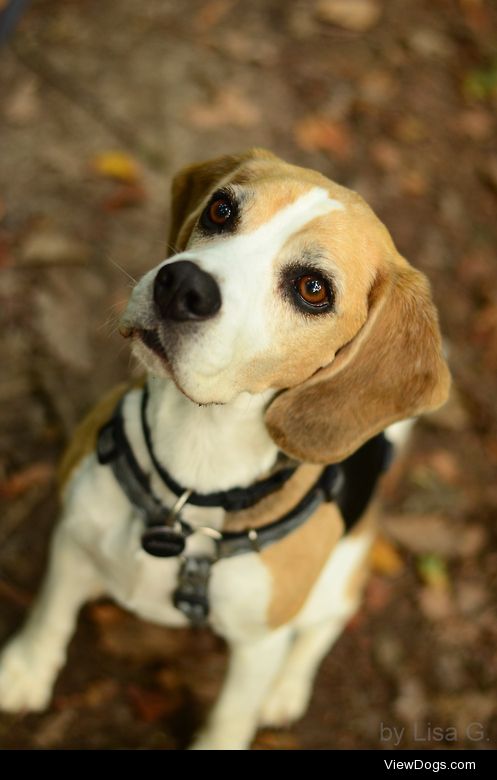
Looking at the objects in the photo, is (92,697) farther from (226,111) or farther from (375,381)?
(226,111)

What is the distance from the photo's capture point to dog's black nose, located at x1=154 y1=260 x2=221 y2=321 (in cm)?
209

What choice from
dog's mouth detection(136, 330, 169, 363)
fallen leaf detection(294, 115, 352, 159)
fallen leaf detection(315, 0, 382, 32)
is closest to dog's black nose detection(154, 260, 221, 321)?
dog's mouth detection(136, 330, 169, 363)

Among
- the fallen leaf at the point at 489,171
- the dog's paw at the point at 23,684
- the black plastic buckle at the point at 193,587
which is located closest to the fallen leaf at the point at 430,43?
the fallen leaf at the point at 489,171

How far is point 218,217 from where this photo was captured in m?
2.44

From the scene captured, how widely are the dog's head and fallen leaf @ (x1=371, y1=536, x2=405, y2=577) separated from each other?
5.64 ft

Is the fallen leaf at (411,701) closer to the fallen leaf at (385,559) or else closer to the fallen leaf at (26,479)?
the fallen leaf at (385,559)

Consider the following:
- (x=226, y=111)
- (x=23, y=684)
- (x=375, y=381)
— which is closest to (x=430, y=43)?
(x=226, y=111)

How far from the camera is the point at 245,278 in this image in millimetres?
2207

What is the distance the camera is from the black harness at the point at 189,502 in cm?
259

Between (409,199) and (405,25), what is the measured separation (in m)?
1.82

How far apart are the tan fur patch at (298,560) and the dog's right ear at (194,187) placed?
976mm

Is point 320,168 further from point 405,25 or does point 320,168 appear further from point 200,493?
point 200,493

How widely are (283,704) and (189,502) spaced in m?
1.35

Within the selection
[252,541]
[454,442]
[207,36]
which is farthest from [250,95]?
[252,541]
